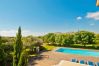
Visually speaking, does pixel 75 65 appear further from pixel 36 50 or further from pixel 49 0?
pixel 36 50

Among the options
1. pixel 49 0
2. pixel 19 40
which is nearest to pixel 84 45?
pixel 49 0

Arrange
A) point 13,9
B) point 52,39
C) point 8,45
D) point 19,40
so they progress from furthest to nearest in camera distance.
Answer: point 52,39 → point 13,9 → point 8,45 → point 19,40

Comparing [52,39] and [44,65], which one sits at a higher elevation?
[52,39]

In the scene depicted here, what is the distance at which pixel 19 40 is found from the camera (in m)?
15.1

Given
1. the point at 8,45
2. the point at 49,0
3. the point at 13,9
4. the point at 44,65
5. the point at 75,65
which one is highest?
the point at 49,0

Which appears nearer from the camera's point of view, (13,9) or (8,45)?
(8,45)

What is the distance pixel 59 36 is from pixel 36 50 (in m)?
13.8

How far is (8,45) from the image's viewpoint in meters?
20.4

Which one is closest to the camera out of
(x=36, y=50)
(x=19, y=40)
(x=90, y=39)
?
(x=19, y=40)

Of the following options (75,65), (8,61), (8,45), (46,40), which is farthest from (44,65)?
(46,40)

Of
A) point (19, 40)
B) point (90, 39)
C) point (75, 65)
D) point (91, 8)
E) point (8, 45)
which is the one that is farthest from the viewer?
point (90, 39)

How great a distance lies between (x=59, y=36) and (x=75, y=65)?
3148 centimetres

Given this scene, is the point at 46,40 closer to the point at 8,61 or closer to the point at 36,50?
the point at 36,50

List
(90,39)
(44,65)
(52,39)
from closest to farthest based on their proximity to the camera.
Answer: (44,65), (90,39), (52,39)
